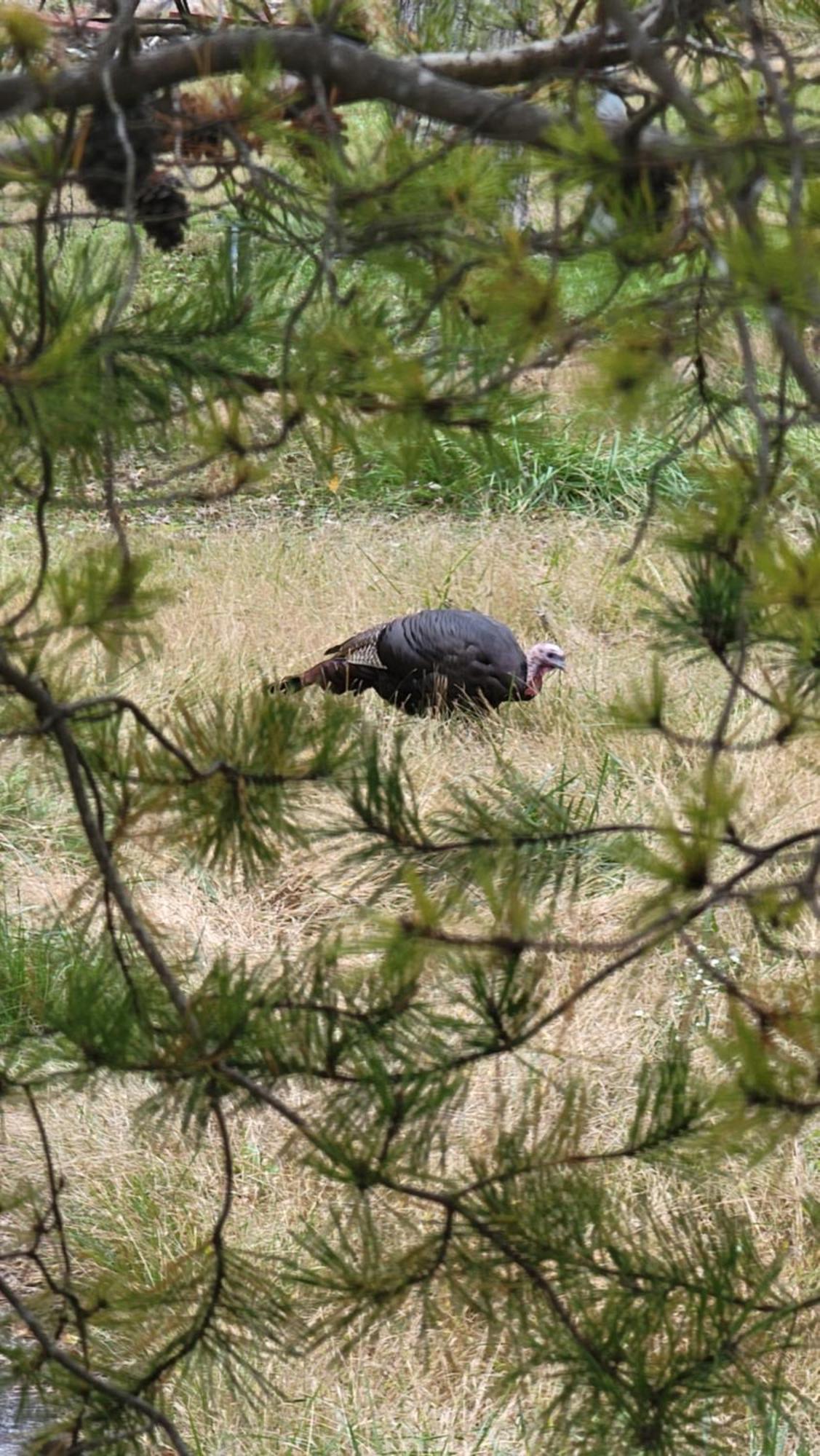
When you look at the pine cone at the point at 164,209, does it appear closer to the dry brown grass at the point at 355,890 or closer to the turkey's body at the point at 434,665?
the dry brown grass at the point at 355,890

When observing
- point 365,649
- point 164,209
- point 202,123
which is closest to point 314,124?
point 202,123

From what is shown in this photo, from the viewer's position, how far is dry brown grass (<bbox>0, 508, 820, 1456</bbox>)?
6.86ft

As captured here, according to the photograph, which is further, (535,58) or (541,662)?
(541,662)

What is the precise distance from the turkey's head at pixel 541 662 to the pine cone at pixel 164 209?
2653 millimetres

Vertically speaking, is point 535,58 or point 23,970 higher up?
point 535,58

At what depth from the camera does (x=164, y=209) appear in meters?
1.48

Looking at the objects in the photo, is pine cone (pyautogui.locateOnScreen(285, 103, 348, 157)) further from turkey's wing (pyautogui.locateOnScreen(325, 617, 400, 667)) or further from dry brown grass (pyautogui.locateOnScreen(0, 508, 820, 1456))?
turkey's wing (pyautogui.locateOnScreen(325, 617, 400, 667))

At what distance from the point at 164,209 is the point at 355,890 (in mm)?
1998

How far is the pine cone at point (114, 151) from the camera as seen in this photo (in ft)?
4.14

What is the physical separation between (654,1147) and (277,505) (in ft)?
17.3

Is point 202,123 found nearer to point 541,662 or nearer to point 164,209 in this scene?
point 164,209

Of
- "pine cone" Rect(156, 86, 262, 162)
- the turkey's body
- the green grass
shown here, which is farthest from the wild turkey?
"pine cone" Rect(156, 86, 262, 162)

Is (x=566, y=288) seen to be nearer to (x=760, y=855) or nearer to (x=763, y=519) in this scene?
(x=763, y=519)

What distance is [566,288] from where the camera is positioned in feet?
4.67
